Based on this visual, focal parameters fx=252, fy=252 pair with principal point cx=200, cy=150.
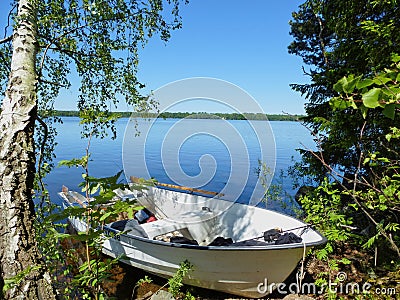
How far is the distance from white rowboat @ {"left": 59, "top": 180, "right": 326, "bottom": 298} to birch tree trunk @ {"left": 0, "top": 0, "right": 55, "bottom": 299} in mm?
1742

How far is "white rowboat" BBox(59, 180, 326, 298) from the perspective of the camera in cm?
321

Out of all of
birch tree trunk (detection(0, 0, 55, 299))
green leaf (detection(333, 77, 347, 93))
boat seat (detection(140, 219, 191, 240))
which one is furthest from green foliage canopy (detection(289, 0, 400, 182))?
boat seat (detection(140, 219, 191, 240))

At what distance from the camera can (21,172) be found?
178cm

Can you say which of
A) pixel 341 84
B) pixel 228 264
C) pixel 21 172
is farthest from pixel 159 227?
pixel 341 84

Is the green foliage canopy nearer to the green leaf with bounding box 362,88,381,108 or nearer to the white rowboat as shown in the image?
the white rowboat

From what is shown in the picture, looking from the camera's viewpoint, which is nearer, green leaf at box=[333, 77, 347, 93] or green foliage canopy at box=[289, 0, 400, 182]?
green leaf at box=[333, 77, 347, 93]

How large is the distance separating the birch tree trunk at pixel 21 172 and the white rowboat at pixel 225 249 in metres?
1.74

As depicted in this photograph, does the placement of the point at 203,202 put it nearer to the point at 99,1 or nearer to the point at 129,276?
the point at 129,276

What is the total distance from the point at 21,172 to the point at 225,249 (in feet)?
7.83

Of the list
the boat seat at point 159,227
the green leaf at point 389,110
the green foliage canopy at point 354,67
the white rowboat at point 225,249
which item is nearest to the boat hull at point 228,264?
the white rowboat at point 225,249

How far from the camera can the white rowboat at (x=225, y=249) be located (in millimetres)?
3211

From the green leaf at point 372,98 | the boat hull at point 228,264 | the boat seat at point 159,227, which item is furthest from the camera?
the boat seat at point 159,227

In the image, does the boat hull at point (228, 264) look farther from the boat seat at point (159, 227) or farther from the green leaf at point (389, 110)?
the green leaf at point (389, 110)

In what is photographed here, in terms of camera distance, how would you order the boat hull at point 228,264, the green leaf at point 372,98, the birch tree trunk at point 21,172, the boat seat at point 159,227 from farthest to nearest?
the boat seat at point 159,227
the boat hull at point 228,264
the birch tree trunk at point 21,172
the green leaf at point 372,98
